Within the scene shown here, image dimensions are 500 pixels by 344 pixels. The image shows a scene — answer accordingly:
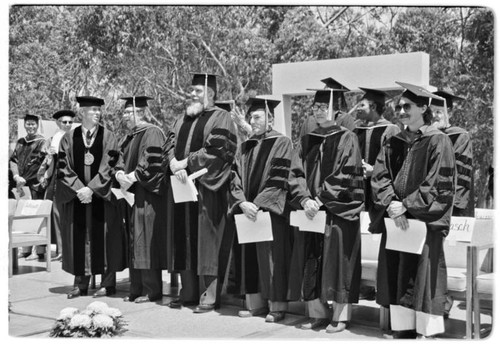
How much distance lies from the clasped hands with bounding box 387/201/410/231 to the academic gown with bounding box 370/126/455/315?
43 millimetres

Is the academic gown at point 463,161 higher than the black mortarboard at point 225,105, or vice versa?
the black mortarboard at point 225,105

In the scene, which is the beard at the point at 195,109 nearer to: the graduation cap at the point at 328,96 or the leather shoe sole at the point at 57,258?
the graduation cap at the point at 328,96

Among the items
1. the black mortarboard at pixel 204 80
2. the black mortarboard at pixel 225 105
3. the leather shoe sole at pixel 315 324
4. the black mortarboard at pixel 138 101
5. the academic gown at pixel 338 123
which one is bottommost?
the leather shoe sole at pixel 315 324

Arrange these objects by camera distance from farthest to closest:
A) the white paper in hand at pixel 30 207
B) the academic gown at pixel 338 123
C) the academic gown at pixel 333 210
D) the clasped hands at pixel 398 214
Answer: the white paper in hand at pixel 30 207 → the academic gown at pixel 338 123 → the academic gown at pixel 333 210 → the clasped hands at pixel 398 214

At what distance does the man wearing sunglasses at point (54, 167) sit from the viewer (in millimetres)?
10102

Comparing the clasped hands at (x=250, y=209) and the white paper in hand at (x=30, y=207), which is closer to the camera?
the clasped hands at (x=250, y=209)

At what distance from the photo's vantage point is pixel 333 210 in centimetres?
597

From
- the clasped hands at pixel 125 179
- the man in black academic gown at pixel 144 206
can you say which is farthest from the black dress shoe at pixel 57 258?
the clasped hands at pixel 125 179

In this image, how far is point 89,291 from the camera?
804 centimetres

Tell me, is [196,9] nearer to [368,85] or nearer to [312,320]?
[368,85]

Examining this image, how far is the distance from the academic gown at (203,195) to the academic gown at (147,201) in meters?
0.23

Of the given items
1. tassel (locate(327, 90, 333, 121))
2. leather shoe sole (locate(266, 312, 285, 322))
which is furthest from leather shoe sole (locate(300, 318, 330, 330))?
tassel (locate(327, 90, 333, 121))

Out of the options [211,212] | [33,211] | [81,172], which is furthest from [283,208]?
[33,211]

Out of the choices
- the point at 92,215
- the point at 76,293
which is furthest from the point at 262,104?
the point at 76,293
